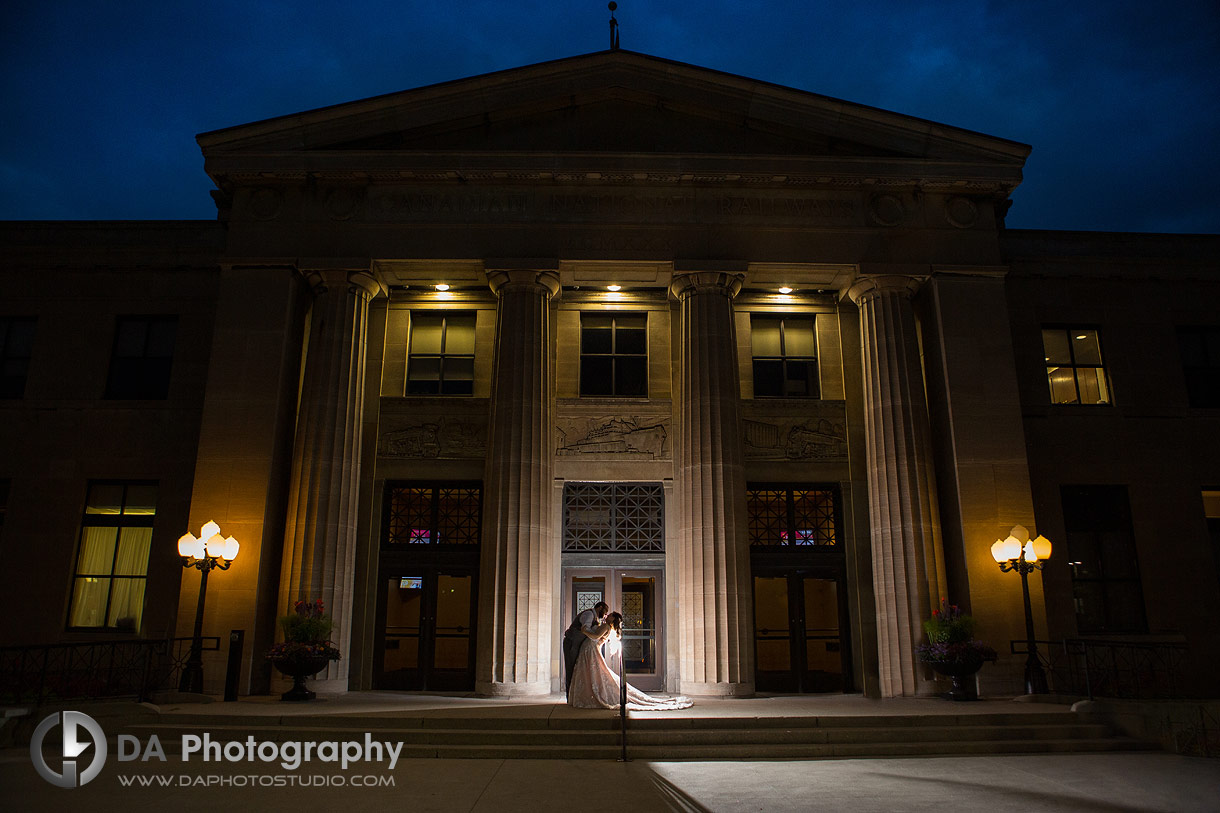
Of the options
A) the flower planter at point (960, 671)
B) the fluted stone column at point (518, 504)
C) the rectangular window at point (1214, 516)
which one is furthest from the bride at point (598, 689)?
the rectangular window at point (1214, 516)

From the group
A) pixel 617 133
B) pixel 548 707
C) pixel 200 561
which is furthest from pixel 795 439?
pixel 200 561

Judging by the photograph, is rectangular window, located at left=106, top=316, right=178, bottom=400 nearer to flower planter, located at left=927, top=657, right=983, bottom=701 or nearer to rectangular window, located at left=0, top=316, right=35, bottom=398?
rectangular window, located at left=0, top=316, right=35, bottom=398

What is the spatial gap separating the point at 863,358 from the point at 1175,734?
9.47 metres

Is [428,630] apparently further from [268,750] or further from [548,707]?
[268,750]

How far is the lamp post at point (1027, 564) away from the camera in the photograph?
16.0m

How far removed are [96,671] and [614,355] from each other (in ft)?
41.2

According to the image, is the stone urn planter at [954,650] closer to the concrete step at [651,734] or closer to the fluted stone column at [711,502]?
the concrete step at [651,734]

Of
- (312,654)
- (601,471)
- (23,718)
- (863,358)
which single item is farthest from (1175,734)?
(23,718)

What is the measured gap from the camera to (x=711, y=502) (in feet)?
58.2

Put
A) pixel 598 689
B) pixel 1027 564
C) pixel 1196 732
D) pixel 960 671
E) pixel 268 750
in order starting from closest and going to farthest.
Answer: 1. pixel 268 750
2. pixel 1196 732
3. pixel 598 689
4. pixel 960 671
5. pixel 1027 564

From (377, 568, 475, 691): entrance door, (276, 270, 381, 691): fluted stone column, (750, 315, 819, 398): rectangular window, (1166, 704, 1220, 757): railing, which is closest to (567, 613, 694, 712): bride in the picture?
(377, 568, 475, 691): entrance door

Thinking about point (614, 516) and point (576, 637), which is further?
point (614, 516)

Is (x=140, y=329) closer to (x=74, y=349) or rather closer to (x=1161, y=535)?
(x=74, y=349)

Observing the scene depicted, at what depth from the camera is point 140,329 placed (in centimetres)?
2108
